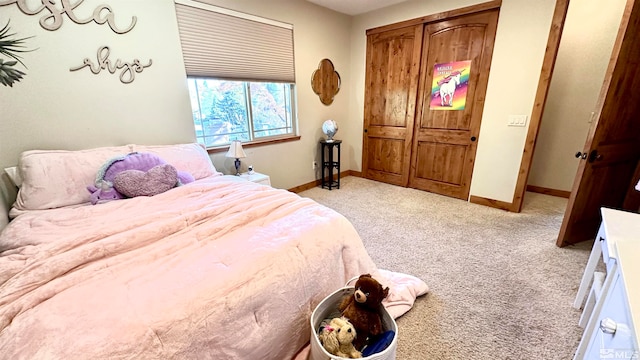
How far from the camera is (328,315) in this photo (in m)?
1.28

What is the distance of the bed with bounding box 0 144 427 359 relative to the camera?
789 millimetres

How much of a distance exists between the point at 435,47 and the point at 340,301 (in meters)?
3.36

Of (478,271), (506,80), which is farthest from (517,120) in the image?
(478,271)

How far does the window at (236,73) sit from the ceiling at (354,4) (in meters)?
0.73

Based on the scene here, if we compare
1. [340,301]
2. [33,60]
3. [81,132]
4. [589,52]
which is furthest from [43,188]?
[589,52]

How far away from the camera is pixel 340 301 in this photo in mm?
1305

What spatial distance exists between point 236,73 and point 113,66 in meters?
1.10

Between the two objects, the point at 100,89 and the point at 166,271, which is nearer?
the point at 166,271

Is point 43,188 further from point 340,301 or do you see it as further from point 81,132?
point 340,301

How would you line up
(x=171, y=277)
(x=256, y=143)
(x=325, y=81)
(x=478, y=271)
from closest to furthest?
(x=171, y=277) → (x=478, y=271) → (x=256, y=143) → (x=325, y=81)

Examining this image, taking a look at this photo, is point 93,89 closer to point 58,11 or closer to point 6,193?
point 58,11

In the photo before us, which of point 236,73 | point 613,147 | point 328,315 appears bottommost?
Answer: point 328,315

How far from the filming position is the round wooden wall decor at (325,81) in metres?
3.71

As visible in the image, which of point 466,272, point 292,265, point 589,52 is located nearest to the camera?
point 292,265
